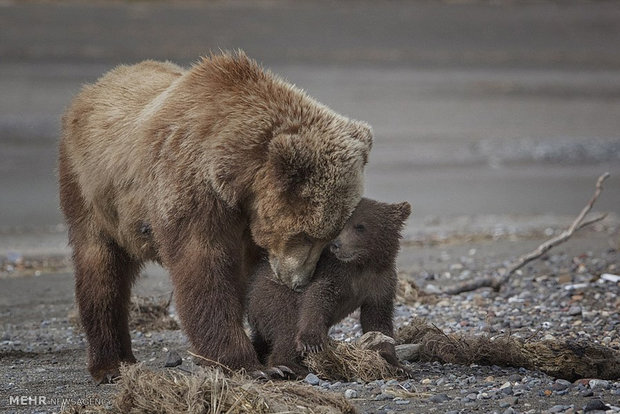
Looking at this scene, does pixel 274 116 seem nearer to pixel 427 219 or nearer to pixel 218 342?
pixel 218 342

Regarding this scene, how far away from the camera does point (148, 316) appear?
966 centimetres

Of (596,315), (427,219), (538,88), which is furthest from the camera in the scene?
(538,88)

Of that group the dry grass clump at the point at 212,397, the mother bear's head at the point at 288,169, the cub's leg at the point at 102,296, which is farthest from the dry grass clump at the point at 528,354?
the cub's leg at the point at 102,296

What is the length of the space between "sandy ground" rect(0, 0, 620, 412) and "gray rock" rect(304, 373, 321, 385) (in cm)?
51

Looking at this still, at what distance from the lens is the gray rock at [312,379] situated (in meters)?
6.74

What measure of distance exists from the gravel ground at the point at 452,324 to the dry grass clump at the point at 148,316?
13cm

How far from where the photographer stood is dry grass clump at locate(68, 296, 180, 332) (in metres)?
9.51

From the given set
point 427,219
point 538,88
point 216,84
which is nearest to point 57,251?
point 427,219

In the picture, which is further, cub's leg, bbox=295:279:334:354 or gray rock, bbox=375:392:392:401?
cub's leg, bbox=295:279:334:354

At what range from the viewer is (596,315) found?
8.95 metres

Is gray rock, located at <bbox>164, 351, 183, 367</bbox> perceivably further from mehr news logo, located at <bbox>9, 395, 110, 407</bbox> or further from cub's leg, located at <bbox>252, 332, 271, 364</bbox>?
mehr news logo, located at <bbox>9, 395, 110, 407</bbox>

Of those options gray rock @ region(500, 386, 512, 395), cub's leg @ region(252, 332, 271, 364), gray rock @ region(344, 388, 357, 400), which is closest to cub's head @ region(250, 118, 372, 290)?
cub's leg @ region(252, 332, 271, 364)

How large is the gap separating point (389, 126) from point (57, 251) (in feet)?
34.3

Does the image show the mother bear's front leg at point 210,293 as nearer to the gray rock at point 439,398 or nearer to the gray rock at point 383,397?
the gray rock at point 383,397
